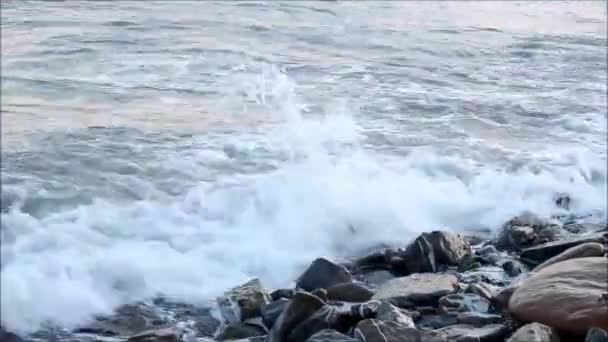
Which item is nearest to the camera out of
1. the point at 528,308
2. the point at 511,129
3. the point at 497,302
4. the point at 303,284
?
the point at 528,308

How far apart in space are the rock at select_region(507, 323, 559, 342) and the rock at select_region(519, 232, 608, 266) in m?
1.63

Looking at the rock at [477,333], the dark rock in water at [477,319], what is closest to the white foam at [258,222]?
the dark rock in water at [477,319]

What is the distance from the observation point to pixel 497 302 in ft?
17.0

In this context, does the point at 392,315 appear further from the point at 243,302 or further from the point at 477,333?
the point at 243,302

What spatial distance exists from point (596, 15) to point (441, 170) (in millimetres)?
10972

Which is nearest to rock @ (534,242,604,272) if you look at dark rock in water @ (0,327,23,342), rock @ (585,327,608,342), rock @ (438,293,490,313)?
rock @ (438,293,490,313)

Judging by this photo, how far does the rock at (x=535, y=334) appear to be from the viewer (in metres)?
4.45

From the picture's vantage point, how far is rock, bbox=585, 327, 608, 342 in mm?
4338

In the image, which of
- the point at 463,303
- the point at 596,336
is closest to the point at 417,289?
the point at 463,303

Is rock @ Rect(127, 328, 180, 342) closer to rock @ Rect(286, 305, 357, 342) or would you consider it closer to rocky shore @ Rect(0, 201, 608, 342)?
rocky shore @ Rect(0, 201, 608, 342)

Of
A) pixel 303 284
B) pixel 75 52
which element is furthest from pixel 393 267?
pixel 75 52

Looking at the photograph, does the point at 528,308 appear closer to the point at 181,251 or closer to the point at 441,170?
the point at 181,251

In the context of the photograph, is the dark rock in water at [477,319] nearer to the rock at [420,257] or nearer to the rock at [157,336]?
the rock at [420,257]

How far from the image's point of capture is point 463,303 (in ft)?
17.3
